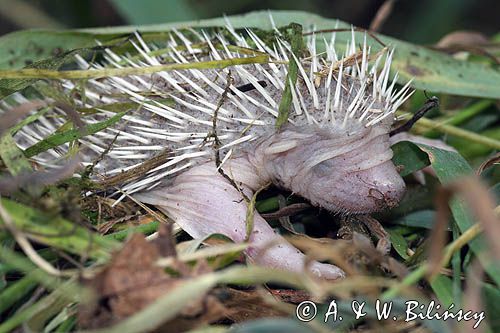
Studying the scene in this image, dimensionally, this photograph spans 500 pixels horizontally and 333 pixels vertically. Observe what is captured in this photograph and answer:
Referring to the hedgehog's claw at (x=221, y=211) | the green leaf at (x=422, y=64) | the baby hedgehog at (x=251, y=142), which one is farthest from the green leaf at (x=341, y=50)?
the hedgehog's claw at (x=221, y=211)

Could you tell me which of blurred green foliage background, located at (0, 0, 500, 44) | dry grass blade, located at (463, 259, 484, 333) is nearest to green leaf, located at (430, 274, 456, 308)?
dry grass blade, located at (463, 259, 484, 333)

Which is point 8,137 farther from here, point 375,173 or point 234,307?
point 375,173

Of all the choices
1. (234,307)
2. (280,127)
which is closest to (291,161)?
(280,127)

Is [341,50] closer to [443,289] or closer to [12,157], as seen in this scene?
[443,289]

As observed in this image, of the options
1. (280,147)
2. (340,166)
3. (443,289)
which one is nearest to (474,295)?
(443,289)

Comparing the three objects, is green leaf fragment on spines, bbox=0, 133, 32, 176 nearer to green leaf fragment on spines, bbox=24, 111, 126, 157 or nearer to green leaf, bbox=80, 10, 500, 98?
green leaf fragment on spines, bbox=24, 111, 126, 157

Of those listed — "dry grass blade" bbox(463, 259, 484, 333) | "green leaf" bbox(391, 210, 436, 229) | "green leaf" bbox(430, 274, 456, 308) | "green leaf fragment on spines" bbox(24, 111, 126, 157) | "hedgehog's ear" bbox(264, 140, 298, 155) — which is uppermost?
"green leaf fragment on spines" bbox(24, 111, 126, 157)
